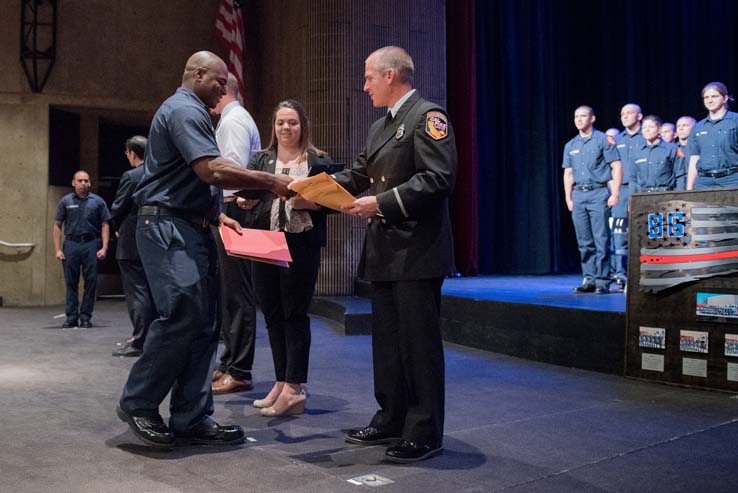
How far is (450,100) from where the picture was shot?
9.81 meters

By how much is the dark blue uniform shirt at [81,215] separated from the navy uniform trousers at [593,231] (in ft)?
14.8

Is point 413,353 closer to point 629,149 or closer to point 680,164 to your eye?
point 629,149

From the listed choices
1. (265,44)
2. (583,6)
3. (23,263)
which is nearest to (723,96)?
(583,6)

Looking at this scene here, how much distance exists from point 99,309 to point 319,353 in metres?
4.23

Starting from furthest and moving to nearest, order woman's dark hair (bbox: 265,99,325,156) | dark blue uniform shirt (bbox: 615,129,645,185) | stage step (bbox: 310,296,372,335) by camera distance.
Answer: dark blue uniform shirt (bbox: 615,129,645,185) < stage step (bbox: 310,296,372,335) < woman's dark hair (bbox: 265,99,325,156)

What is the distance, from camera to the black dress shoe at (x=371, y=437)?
305 centimetres

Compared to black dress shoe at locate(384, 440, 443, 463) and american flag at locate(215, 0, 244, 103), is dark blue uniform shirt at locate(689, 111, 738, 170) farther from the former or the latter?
american flag at locate(215, 0, 244, 103)

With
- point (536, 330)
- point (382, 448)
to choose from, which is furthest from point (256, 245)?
point (536, 330)

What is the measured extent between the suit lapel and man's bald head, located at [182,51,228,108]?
0.68 m

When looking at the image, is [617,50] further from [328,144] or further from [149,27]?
[149,27]

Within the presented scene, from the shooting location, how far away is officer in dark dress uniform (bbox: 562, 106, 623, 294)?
6441 mm

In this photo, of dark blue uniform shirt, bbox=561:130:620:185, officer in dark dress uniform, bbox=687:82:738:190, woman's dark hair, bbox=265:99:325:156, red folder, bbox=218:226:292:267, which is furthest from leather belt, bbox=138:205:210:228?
officer in dark dress uniform, bbox=687:82:738:190

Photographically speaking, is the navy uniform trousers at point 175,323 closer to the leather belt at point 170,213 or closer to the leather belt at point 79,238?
the leather belt at point 170,213

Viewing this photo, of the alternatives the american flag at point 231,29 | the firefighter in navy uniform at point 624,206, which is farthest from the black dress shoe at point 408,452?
the american flag at point 231,29
